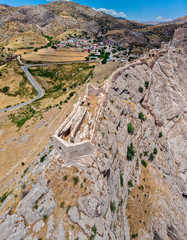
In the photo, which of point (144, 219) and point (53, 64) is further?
point (53, 64)

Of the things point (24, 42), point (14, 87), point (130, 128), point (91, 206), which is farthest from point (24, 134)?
point (24, 42)

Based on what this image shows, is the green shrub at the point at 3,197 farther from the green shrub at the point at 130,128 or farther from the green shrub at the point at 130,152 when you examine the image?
the green shrub at the point at 130,128

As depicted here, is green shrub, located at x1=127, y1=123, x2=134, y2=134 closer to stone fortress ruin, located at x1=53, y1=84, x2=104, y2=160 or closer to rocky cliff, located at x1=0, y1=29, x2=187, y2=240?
rocky cliff, located at x1=0, y1=29, x2=187, y2=240

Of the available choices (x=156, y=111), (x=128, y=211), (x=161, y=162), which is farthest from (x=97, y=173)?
(x=156, y=111)

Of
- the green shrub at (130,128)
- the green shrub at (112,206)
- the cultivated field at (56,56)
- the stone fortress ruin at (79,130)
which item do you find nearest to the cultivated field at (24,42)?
the cultivated field at (56,56)

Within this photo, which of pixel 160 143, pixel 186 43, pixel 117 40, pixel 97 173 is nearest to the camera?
pixel 97 173

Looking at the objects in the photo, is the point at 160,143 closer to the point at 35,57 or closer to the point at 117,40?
the point at 35,57

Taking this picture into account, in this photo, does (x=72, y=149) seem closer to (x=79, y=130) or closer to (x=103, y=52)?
(x=79, y=130)
